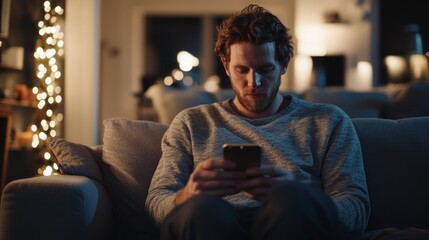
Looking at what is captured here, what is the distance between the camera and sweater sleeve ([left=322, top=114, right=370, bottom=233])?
196cm

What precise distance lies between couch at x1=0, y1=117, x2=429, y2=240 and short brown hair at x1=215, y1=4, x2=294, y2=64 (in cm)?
40

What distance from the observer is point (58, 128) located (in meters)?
5.43

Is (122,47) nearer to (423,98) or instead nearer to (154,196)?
(423,98)

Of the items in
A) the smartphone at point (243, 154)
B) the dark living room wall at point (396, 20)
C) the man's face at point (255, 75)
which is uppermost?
the dark living room wall at point (396, 20)

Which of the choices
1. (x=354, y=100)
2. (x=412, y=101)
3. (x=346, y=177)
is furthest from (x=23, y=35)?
(x=346, y=177)

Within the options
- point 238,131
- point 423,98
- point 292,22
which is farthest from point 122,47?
point 238,131

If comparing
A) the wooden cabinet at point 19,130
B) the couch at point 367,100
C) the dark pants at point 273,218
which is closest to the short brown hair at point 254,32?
the dark pants at point 273,218

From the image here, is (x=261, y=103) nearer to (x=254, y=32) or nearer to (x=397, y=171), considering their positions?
(x=254, y=32)

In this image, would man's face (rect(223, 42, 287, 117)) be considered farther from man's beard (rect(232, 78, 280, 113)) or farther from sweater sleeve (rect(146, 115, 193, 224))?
sweater sleeve (rect(146, 115, 193, 224))

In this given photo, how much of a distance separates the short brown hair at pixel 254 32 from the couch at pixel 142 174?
0.40 m

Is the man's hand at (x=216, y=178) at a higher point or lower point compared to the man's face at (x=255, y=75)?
lower

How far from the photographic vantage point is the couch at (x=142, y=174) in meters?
2.16

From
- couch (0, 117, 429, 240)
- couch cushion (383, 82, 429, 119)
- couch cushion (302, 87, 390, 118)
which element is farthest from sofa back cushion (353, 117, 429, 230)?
couch cushion (302, 87, 390, 118)

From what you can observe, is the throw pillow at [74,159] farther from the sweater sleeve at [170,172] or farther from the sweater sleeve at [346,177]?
the sweater sleeve at [346,177]
